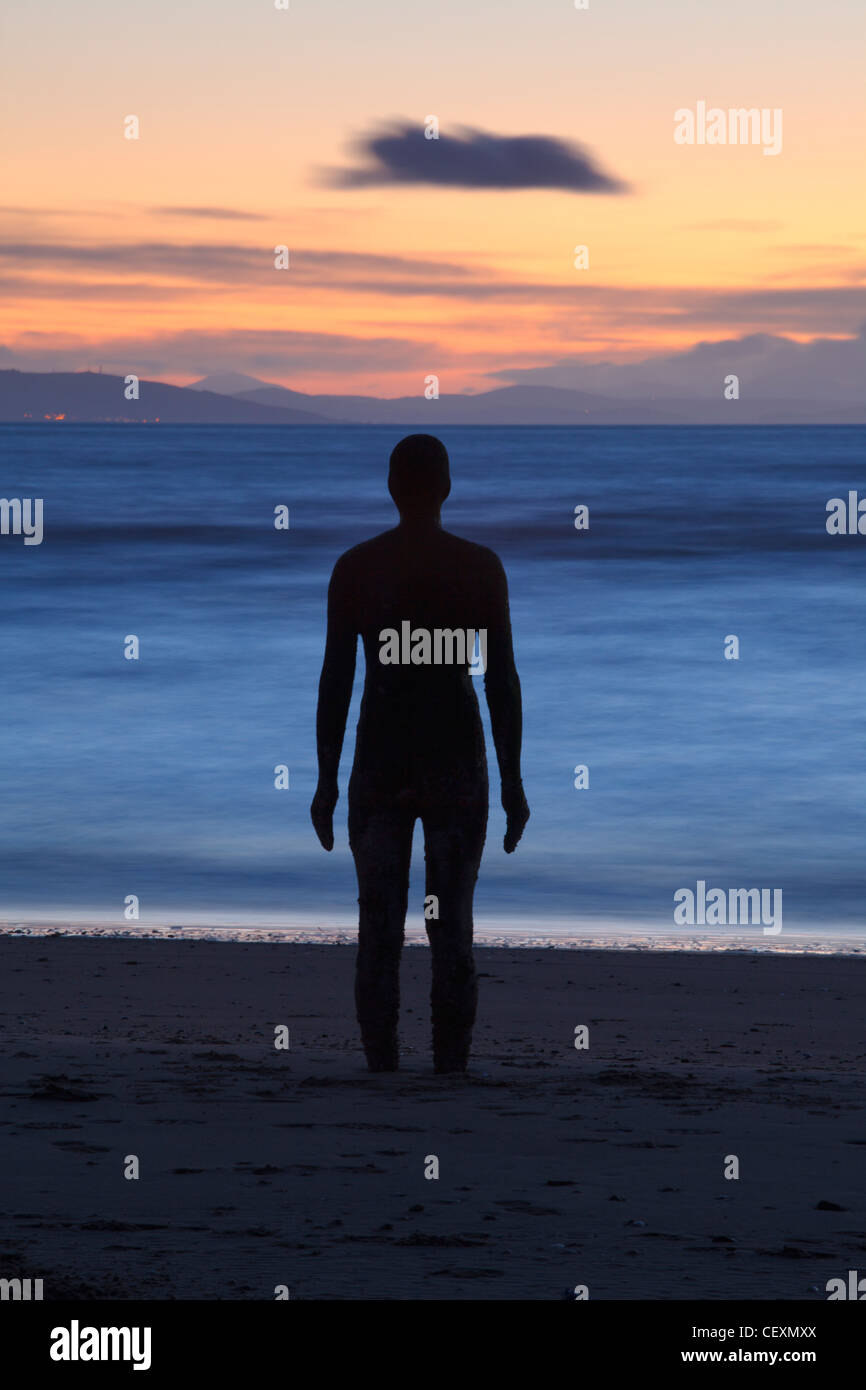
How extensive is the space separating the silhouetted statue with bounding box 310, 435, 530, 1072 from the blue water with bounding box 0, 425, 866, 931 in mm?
4819

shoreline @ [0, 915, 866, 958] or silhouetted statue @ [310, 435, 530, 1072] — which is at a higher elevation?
silhouetted statue @ [310, 435, 530, 1072]

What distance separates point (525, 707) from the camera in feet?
69.5

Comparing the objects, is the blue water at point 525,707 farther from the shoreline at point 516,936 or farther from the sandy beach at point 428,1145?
the sandy beach at point 428,1145

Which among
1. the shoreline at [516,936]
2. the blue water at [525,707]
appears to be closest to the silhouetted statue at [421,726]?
the shoreline at [516,936]

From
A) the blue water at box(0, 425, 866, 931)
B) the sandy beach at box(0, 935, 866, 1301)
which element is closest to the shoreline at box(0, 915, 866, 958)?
the blue water at box(0, 425, 866, 931)

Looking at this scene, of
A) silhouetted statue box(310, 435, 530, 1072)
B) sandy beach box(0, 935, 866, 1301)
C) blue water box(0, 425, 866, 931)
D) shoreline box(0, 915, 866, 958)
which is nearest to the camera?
sandy beach box(0, 935, 866, 1301)

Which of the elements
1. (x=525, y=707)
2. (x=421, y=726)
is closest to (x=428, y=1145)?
(x=421, y=726)

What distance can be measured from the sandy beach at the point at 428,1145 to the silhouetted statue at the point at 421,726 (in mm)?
497

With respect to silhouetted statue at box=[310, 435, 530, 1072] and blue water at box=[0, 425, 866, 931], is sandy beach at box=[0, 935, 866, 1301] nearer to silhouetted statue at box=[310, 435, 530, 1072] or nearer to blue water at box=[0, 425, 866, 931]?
silhouetted statue at box=[310, 435, 530, 1072]

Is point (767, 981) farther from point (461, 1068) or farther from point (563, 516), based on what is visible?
point (563, 516)

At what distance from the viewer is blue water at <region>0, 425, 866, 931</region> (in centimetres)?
1220

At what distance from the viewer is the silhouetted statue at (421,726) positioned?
19.4 ft

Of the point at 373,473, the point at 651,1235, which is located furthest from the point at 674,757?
the point at 373,473
